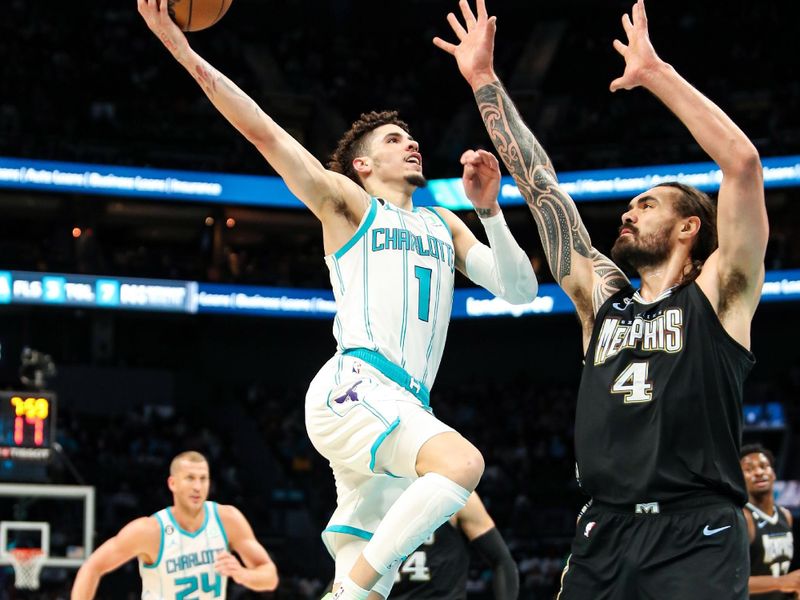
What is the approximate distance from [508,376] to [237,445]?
21.4 feet

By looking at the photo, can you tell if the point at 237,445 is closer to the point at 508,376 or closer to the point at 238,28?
the point at 508,376

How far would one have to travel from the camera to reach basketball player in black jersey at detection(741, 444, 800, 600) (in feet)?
28.4

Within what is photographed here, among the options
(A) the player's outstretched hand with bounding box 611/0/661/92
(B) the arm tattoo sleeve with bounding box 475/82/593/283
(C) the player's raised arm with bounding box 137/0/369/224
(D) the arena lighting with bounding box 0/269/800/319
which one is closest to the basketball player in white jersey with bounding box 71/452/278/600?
(C) the player's raised arm with bounding box 137/0/369/224

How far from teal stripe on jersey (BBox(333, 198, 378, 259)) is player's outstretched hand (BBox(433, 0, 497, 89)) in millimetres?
685

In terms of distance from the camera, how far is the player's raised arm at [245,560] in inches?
303

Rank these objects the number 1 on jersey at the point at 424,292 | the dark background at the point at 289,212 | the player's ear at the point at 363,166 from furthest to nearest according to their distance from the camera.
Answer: the dark background at the point at 289,212 < the player's ear at the point at 363,166 < the number 1 on jersey at the point at 424,292

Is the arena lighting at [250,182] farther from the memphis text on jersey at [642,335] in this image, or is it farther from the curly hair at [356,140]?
the memphis text on jersey at [642,335]

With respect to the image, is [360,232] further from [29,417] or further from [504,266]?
[29,417]

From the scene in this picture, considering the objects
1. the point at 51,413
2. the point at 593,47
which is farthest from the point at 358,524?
the point at 593,47

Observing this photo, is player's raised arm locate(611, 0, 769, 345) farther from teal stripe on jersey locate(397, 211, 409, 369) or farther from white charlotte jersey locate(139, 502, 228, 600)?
white charlotte jersey locate(139, 502, 228, 600)

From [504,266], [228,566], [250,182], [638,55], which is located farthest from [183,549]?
[250,182]

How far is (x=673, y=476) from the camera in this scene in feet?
13.5

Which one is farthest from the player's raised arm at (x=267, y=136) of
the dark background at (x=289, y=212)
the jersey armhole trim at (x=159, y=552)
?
the dark background at (x=289, y=212)

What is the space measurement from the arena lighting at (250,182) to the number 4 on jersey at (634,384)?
18.6m
